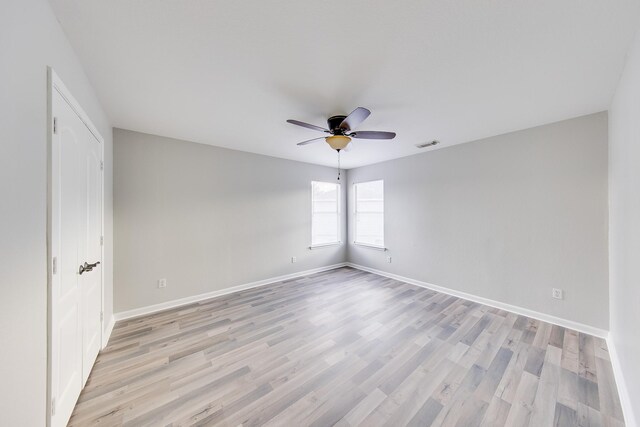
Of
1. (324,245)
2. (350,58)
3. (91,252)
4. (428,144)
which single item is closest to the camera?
(350,58)

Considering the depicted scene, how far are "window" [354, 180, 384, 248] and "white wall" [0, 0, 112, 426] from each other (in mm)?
4709

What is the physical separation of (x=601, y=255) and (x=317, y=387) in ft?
11.1

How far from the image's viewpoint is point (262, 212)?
4.33 meters

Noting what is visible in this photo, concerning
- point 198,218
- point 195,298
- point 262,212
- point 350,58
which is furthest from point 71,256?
point 262,212

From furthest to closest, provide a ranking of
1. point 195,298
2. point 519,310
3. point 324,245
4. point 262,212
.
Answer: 1. point 324,245
2. point 262,212
3. point 195,298
4. point 519,310

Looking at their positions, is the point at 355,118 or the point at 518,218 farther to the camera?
the point at 518,218

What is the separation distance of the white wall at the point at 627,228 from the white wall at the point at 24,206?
10.5 feet

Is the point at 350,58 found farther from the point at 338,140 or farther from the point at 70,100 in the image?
the point at 70,100

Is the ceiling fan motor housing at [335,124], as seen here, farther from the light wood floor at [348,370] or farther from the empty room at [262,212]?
the light wood floor at [348,370]

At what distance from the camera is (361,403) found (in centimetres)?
171

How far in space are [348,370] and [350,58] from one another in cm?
257

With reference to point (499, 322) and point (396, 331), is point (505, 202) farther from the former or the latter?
point (396, 331)

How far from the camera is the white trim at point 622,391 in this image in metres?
1.52

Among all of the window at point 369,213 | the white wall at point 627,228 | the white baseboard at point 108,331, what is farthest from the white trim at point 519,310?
the white baseboard at point 108,331
